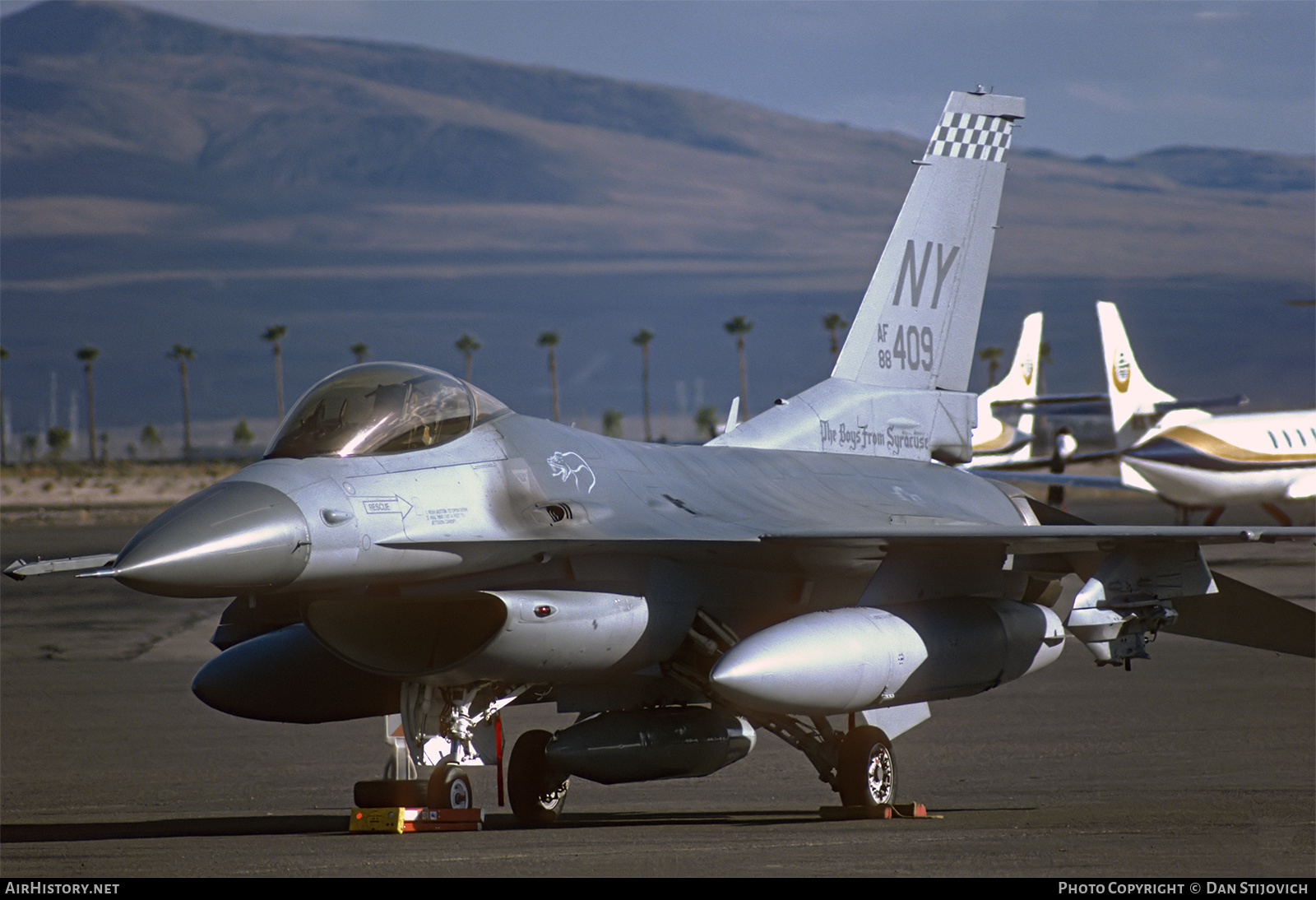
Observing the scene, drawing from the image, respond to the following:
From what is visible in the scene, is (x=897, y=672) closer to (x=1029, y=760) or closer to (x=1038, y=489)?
(x=1029, y=760)

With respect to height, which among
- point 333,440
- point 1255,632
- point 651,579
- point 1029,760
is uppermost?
point 333,440

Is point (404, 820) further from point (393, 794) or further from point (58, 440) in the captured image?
point (58, 440)

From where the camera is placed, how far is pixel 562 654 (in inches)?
360

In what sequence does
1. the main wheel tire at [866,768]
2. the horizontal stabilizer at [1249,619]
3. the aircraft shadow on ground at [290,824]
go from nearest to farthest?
the aircraft shadow on ground at [290,824]
the main wheel tire at [866,768]
the horizontal stabilizer at [1249,619]

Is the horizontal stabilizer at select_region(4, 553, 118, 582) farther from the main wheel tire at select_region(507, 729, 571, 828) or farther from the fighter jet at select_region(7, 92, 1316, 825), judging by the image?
the main wheel tire at select_region(507, 729, 571, 828)

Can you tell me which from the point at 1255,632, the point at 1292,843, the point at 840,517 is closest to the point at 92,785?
the point at 840,517

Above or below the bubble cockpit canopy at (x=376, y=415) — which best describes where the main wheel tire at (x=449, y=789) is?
→ below

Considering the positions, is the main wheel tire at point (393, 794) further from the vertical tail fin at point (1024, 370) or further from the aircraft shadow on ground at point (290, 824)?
the vertical tail fin at point (1024, 370)

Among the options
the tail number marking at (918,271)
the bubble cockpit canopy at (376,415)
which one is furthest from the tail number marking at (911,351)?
the bubble cockpit canopy at (376,415)

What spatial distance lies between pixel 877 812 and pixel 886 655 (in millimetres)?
1236

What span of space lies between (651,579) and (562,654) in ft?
3.20

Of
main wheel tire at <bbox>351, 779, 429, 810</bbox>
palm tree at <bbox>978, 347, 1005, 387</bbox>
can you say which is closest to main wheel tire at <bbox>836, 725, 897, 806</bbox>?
main wheel tire at <bbox>351, 779, 429, 810</bbox>

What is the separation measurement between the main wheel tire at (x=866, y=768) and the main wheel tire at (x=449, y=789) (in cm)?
274

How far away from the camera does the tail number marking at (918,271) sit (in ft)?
44.2
